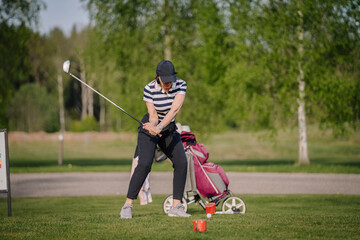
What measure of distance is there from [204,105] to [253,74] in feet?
16.6

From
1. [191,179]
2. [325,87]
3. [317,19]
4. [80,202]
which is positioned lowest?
[80,202]

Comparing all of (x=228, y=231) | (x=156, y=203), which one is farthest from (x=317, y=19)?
(x=228, y=231)

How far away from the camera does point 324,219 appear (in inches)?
267

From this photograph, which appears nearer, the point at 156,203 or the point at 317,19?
the point at 156,203

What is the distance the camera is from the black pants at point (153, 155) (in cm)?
699

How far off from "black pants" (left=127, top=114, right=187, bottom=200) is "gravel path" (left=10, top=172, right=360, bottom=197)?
6.58 metres

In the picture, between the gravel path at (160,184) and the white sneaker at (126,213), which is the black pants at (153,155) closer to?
the white sneaker at (126,213)

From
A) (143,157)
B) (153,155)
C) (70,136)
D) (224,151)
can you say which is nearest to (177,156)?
(153,155)

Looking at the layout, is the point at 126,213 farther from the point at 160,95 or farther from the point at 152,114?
the point at 160,95

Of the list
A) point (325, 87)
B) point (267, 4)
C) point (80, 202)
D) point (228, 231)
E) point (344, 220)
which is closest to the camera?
point (228, 231)

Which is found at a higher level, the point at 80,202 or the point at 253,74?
the point at 253,74

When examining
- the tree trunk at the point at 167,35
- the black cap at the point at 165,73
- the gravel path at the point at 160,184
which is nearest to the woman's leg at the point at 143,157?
the black cap at the point at 165,73

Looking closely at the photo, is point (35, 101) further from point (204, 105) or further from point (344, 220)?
point (344, 220)

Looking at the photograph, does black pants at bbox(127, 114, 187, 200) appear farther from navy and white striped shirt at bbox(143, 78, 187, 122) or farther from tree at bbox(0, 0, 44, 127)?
A: tree at bbox(0, 0, 44, 127)
